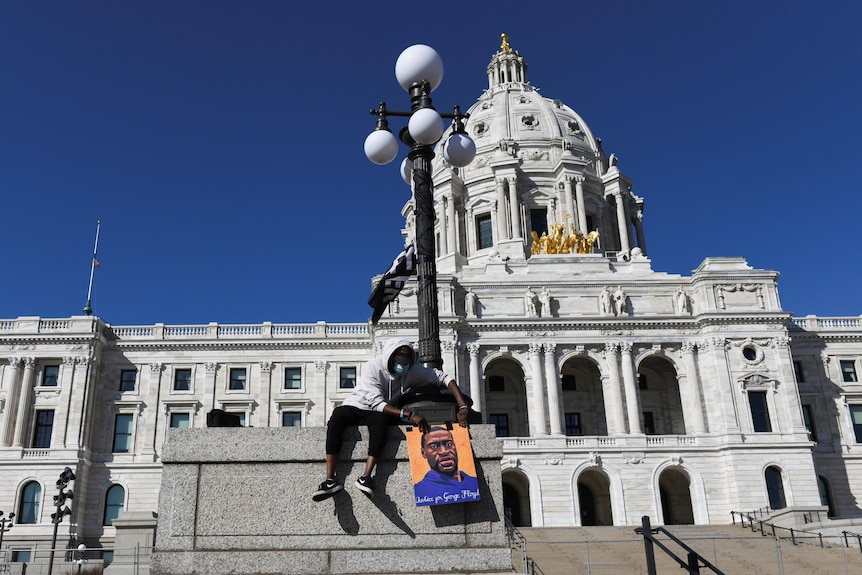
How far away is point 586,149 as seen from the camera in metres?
75.4

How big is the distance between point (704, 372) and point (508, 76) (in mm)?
48626

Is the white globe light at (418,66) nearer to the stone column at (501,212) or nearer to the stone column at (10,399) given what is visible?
the stone column at (10,399)

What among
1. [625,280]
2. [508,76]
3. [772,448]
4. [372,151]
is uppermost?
[508,76]

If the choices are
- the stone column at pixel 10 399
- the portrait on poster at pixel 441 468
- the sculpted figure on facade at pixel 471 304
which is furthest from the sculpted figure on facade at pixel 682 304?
the portrait on poster at pixel 441 468

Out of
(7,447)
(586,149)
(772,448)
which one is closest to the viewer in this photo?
(772,448)

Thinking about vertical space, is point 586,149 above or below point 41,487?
above

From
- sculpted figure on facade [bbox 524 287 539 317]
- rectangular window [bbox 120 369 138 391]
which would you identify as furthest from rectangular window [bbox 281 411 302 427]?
sculpted figure on facade [bbox 524 287 539 317]

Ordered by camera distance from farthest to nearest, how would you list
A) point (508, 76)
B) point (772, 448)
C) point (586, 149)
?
point (508, 76) → point (586, 149) → point (772, 448)

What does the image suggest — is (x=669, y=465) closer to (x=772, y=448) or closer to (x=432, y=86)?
(x=772, y=448)

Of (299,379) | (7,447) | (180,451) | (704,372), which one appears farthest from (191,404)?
(180,451)

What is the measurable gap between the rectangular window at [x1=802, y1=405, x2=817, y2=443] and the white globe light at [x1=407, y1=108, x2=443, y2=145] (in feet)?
155

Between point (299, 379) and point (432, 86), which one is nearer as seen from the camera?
point (432, 86)

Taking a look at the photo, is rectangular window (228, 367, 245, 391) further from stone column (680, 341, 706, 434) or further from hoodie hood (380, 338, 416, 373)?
hoodie hood (380, 338, 416, 373)

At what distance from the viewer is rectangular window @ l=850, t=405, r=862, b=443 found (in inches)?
2083
